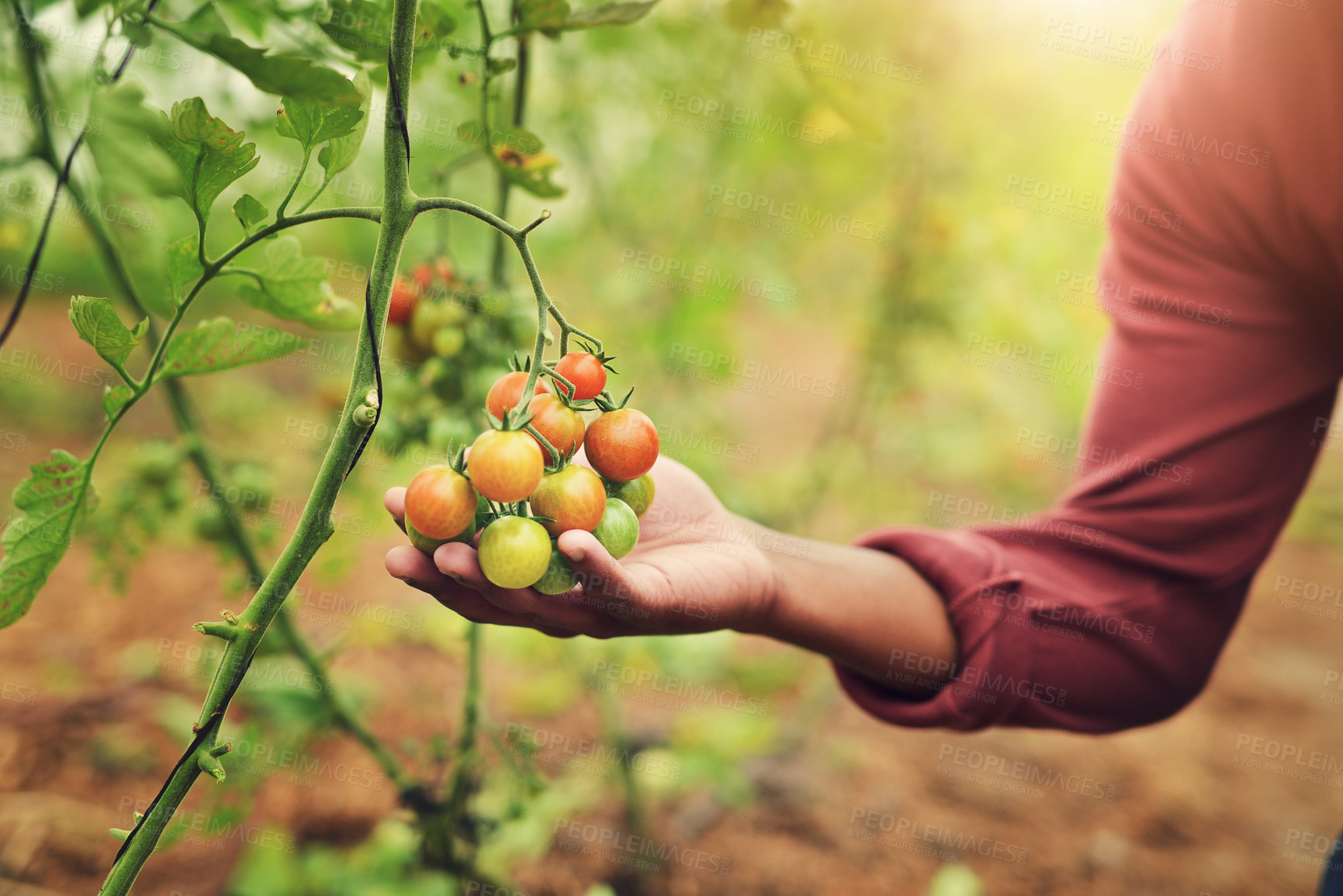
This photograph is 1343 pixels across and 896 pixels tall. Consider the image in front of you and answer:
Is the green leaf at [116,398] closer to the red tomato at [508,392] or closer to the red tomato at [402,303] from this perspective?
the red tomato at [508,392]

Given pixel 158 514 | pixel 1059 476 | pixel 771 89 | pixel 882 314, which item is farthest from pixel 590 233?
pixel 1059 476

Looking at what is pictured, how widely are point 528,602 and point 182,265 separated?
1.74 ft

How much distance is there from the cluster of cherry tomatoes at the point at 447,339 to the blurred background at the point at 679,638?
0.01 m

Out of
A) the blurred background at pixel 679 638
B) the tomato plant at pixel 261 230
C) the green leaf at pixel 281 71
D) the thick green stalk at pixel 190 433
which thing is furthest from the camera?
the blurred background at pixel 679 638

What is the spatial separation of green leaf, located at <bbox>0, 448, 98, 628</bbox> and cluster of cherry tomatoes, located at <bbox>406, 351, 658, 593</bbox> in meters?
0.34

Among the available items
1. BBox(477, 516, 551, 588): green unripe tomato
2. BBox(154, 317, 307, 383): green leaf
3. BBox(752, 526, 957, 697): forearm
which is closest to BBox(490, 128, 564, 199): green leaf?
BBox(154, 317, 307, 383): green leaf

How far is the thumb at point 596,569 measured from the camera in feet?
2.78

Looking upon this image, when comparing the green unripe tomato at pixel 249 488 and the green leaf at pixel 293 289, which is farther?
the green unripe tomato at pixel 249 488

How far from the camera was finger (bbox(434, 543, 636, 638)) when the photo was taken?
869mm

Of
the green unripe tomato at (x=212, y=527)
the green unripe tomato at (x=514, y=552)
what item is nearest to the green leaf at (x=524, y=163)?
the green unripe tomato at (x=514, y=552)

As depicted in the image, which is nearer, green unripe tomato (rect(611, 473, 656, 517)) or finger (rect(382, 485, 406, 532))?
finger (rect(382, 485, 406, 532))

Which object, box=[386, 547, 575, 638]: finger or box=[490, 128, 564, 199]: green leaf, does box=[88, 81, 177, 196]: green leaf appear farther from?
box=[386, 547, 575, 638]: finger

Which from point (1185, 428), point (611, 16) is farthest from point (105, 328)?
point (1185, 428)

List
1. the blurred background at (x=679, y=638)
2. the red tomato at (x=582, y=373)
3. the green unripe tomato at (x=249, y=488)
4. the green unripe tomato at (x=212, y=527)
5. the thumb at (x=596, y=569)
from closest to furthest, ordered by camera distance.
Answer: the thumb at (x=596, y=569), the red tomato at (x=582, y=373), the green unripe tomato at (x=212, y=527), the green unripe tomato at (x=249, y=488), the blurred background at (x=679, y=638)
